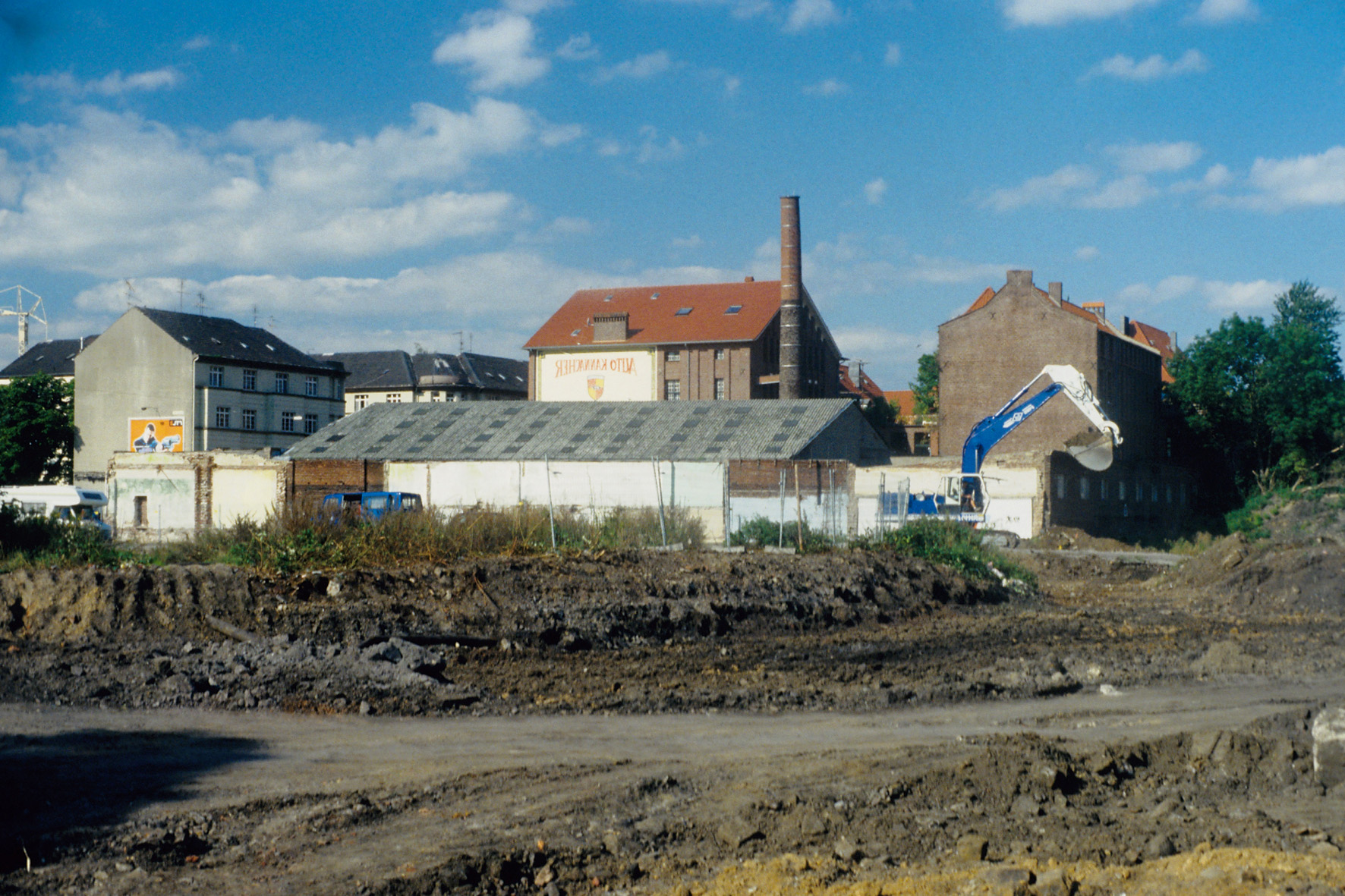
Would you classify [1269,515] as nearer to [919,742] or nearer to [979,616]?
[979,616]

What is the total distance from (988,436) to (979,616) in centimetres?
1776

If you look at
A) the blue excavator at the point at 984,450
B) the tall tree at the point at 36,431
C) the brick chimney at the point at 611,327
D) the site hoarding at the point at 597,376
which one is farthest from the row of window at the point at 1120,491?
the tall tree at the point at 36,431

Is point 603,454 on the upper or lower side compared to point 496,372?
lower

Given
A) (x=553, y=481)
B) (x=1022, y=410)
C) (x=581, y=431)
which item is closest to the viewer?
(x=1022, y=410)

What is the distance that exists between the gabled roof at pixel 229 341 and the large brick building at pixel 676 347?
48.6ft

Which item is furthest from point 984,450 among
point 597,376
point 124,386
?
point 124,386

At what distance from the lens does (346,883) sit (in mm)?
5930

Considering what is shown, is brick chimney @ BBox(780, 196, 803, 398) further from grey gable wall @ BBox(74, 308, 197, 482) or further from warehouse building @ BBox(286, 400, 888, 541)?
grey gable wall @ BBox(74, 308, 197, 482)

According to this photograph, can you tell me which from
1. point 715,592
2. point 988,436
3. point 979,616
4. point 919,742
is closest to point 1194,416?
point 988,436

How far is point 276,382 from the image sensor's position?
68.2 meters

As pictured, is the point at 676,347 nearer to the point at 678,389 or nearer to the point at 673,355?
the point at 673,355

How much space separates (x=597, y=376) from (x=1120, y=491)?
97.2 ft

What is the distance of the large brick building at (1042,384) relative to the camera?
52125 mm

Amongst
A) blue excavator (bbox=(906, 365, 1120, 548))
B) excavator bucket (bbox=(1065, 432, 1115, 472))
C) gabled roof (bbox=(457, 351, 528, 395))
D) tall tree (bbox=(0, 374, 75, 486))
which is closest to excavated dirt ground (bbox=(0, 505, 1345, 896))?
excavator bucket (bbox=(1065, 432, 1115, 472))
